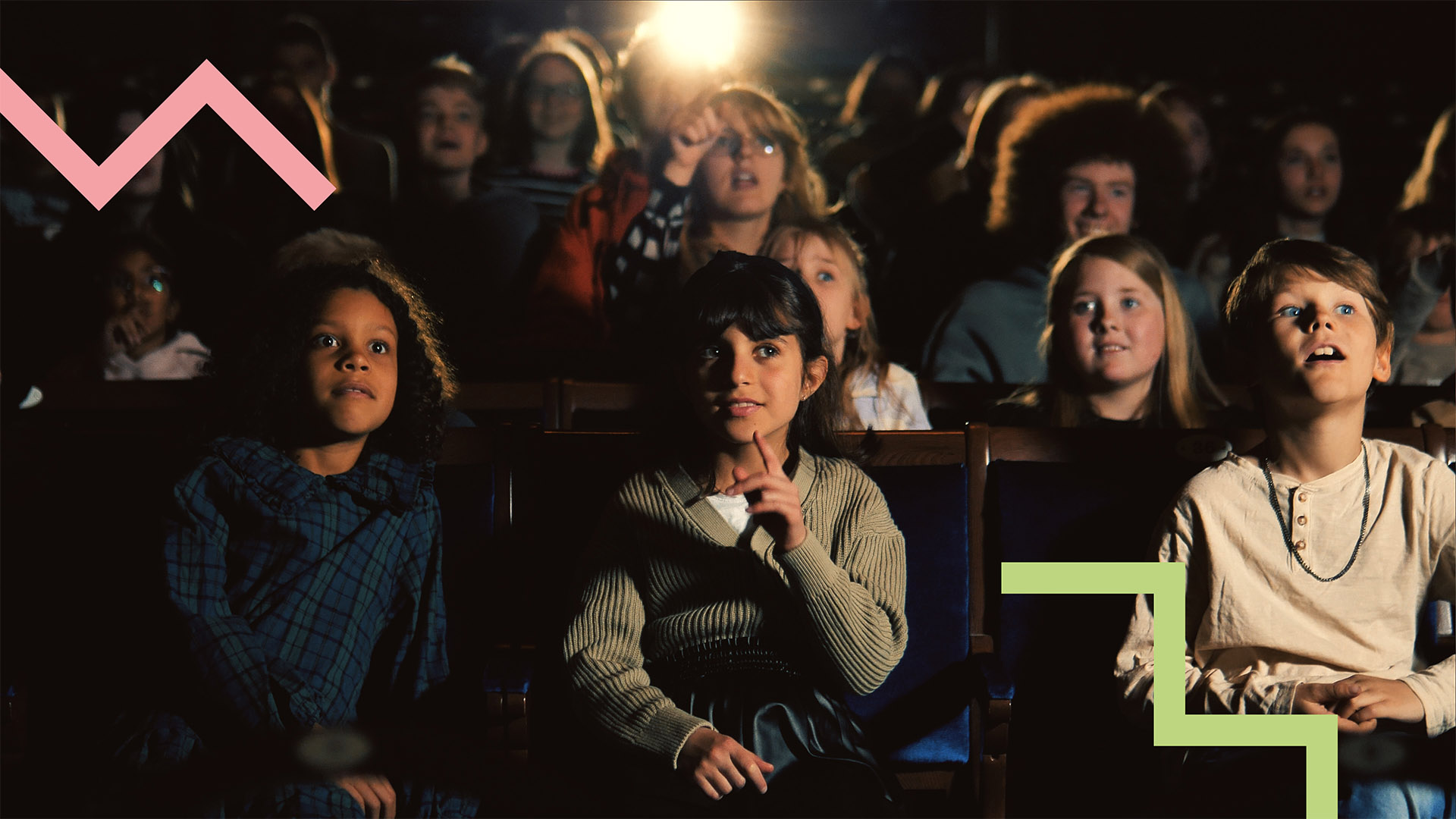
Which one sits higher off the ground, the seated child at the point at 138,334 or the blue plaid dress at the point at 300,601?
the seated child at the point at 138,334

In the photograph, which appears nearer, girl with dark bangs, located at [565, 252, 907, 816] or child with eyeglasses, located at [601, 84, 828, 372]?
girl with dark bangs, located at [565, 252, 907, 816]

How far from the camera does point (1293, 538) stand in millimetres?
1409

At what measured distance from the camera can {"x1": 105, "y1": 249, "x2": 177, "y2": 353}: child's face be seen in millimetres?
2941

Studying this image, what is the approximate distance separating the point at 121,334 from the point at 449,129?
120 cm

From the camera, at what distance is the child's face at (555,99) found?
3453mm

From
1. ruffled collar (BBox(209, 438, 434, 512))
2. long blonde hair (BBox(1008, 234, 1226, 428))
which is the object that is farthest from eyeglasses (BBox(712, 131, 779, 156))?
ruffled collar (BBox(209, 438, 434, 512))

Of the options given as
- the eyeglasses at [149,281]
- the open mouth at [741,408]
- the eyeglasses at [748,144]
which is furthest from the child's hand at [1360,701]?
the eyeglasses at [149,281]

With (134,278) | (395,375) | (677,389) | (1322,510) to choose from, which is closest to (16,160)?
(134,278)

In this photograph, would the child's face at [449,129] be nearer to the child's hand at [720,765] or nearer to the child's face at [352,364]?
the child's face at [352,364]

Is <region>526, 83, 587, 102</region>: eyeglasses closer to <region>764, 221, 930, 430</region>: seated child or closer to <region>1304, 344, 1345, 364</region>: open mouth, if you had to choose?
<region>764, 221, 930, 430</region>: seated child

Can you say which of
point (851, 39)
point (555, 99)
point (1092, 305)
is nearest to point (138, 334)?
point (555, 99)

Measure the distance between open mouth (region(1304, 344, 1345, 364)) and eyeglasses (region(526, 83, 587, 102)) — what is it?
8.58 feet

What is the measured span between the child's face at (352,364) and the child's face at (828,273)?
0.99 metres

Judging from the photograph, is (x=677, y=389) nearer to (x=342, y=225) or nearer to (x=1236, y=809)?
(x=1236, y=809)
